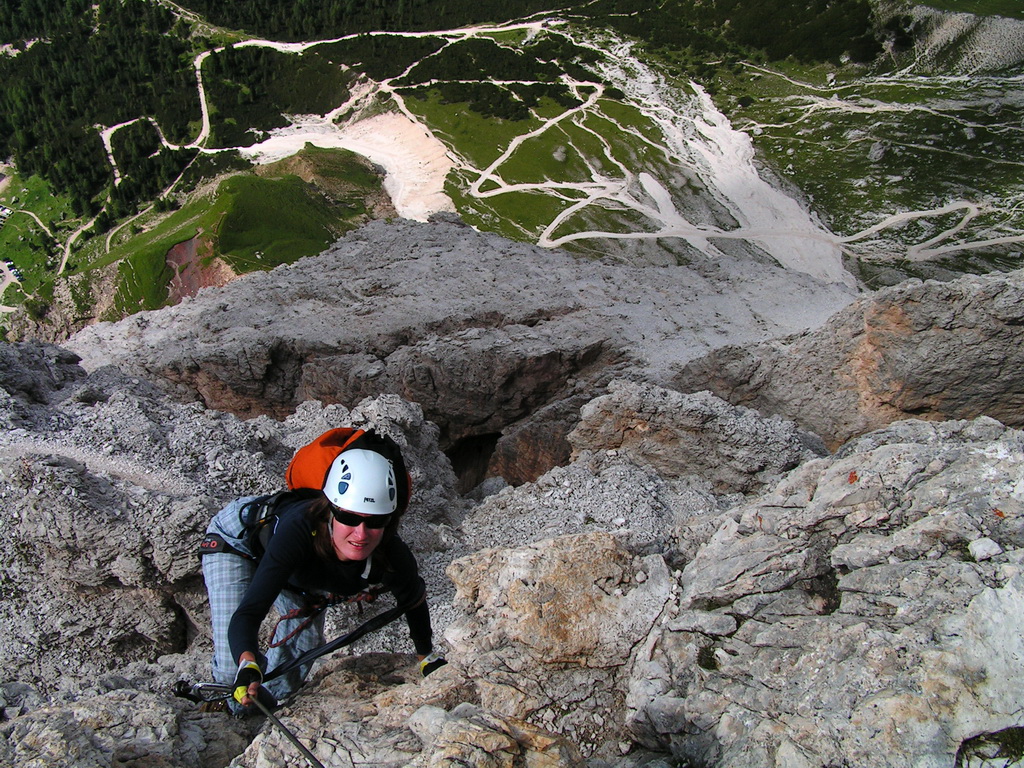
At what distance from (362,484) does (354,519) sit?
0.94ft

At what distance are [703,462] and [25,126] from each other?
312ft

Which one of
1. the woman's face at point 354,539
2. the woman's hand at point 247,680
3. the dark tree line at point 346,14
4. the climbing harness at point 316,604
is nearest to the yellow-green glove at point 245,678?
the woman's hand at point 247,680

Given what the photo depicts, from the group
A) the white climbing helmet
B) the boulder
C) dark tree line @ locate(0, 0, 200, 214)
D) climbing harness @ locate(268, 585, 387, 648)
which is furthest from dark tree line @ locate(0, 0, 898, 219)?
the white climbing helmet

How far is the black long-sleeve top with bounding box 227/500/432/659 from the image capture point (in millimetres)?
5430

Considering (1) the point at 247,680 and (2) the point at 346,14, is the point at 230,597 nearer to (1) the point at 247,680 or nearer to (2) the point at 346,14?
(1) the point at 247,680

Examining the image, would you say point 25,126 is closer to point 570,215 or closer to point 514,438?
point 570,215

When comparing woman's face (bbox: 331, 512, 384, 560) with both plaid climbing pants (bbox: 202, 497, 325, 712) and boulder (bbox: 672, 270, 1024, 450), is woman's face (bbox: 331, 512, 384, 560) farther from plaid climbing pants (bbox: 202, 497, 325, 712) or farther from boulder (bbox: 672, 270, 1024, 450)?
boulder (bbox: 672, 270, 1024, 450)

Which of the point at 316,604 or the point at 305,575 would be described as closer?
the point at 305,575

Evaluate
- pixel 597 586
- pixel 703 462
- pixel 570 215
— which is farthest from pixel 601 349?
pixel 570 215

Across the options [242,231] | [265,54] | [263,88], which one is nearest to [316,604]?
[242,231]

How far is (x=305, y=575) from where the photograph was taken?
5.86 meters

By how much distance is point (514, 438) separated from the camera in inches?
748

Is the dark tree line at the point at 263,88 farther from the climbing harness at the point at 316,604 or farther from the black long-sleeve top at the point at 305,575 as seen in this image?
the black long-sleeve top at the point at 305,575

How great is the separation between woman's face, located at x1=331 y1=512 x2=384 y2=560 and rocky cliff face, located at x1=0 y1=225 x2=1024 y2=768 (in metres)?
1.35
